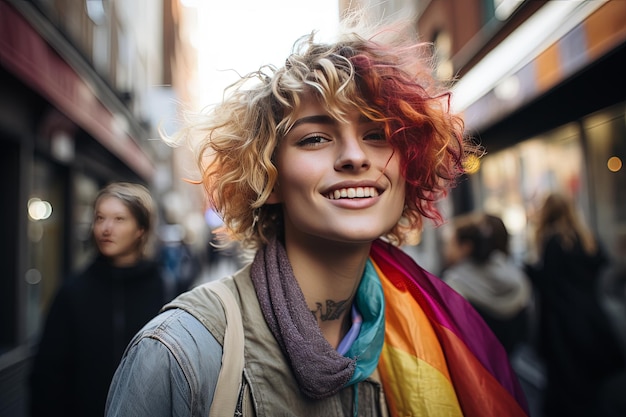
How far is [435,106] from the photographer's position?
5.17ft

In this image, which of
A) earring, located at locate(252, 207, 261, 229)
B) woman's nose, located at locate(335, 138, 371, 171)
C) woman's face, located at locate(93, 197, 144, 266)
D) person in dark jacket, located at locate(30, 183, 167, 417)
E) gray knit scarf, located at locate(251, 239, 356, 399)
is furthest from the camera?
person in dark jacket, located at locate(30, 183, 167, 417)

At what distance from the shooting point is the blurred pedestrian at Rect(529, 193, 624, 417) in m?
3.47

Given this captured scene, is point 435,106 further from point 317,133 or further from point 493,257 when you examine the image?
point 493,257

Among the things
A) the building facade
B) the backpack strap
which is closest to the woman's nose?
the backpack strap

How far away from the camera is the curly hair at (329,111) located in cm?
145

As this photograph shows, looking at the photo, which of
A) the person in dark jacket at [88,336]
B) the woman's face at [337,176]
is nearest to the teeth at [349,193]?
the woman's face at [337,176]

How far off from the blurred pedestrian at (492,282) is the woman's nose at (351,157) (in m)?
2.43

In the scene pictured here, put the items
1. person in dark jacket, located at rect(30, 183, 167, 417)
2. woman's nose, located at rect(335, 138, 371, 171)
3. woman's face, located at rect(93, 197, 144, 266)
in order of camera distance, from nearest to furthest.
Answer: woman's nose, located at rect(335, 138, 371, 171) → woman's face, located at rect(93, 197, 144, 266) → person in dark jacket, located at rect(30, 183, 167, 417)

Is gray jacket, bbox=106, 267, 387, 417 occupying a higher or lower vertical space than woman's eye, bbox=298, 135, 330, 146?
lower

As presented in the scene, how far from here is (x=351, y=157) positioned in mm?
1405

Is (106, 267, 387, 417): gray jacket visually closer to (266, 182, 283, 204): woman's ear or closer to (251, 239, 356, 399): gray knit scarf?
(251, 239, 356, 399): gray knit scarf

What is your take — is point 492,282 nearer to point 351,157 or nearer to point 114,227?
point 351,157

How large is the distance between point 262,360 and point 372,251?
703 mm

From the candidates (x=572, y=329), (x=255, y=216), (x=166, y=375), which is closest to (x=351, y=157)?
(x=255, y=216)
